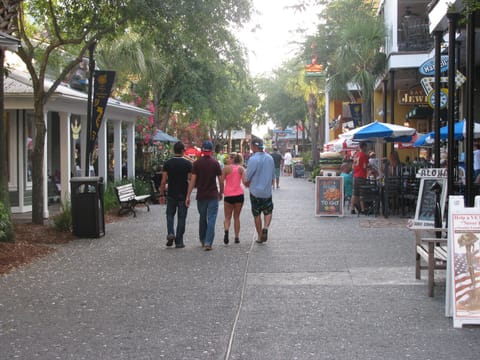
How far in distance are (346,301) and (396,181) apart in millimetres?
9572

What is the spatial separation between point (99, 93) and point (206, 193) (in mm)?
4904

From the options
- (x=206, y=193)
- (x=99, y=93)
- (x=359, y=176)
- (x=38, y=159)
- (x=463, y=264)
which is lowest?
(x=463, y=264)

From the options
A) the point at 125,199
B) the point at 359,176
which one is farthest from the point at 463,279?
the point at 125,199

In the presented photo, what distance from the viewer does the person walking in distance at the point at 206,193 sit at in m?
11.1

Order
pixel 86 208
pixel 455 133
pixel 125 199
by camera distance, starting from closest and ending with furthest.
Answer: pixel 86 208 → pixel 455 133 → pixel 125 199

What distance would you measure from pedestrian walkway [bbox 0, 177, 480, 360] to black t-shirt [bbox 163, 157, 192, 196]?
100 centimetres

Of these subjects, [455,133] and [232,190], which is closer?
[232,190]

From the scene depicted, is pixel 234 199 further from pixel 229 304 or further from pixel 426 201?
pixel 229 304

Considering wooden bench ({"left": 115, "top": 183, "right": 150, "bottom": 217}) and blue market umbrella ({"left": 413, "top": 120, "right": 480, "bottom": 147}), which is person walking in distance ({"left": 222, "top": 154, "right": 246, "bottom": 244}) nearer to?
blue market umbrella ({"left": 413, "top": 120, "right": 480, "bottom": 147})

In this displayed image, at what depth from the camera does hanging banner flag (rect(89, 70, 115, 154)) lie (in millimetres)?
14648

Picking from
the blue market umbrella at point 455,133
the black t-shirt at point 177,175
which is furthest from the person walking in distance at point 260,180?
the blue market umbrella at point 455,133

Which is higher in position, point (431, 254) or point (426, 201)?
point (426, 201)

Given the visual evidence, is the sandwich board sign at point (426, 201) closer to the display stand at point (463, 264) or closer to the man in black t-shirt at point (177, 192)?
the man in black t-shirt at point (177, 192)

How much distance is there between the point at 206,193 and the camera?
11.1 m
